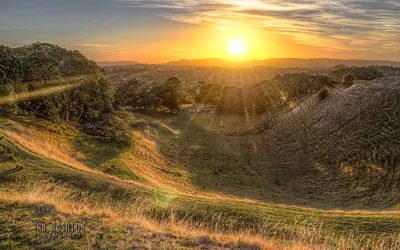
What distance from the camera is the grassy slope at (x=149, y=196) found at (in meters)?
9.95

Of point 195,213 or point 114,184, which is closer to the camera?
point 195,213

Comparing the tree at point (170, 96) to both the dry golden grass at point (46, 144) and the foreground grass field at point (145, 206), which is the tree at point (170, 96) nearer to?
the foreground grass field at point (145, 206)

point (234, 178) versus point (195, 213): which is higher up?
point (195, 213)

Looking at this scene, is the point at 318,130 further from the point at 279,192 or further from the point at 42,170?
the point at 42,170

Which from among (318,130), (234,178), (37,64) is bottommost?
(234,178)

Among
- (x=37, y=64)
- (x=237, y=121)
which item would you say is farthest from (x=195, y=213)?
(x=237, y=121)

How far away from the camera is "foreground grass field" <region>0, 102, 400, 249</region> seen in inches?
372

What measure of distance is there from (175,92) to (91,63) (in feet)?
125

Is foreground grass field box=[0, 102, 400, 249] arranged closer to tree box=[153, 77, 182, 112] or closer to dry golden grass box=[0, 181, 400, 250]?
dry golden grass box=[0, 181, 400, 250]

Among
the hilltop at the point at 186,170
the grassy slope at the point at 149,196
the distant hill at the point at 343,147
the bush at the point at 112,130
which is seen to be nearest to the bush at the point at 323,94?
the hilltop at the point at 186,170

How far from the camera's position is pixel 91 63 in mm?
35031

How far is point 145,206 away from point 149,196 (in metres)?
2.05

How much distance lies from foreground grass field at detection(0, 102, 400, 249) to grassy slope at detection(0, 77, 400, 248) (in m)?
0.05

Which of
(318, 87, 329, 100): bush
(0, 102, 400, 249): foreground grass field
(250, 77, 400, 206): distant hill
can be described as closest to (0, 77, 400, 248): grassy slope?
(0, 102, 400, 249): foreground grass field
